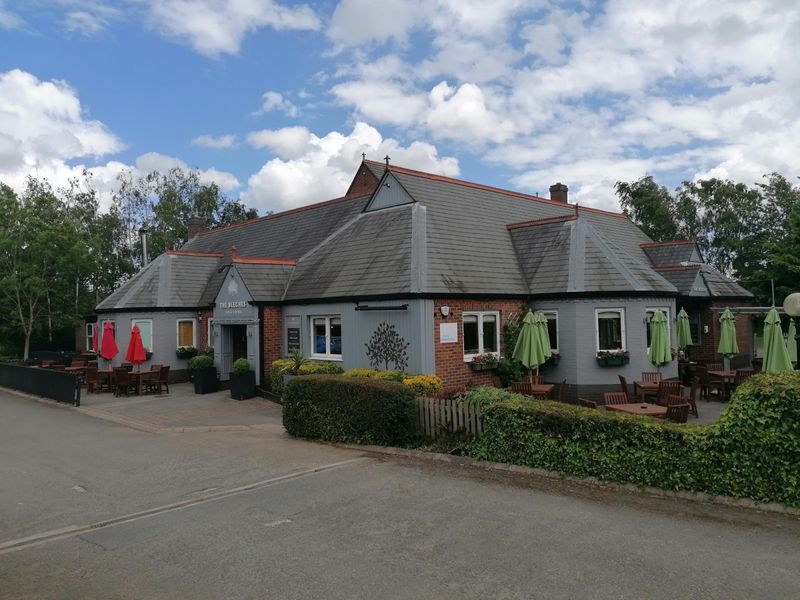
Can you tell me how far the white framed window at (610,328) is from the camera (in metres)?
16.3

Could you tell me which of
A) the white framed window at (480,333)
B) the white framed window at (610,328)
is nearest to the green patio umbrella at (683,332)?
the white framed window at (610,328)

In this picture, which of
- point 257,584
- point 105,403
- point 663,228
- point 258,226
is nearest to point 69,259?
point 258,226

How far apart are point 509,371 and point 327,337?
5694 millimetres

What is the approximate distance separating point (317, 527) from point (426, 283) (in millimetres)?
9267

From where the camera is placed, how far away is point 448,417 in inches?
424

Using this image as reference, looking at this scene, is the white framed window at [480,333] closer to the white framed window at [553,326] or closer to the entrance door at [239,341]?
the white framed window at [553,326]

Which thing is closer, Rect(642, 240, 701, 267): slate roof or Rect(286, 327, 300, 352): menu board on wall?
Rect(286, 327, 300, 352): menu board on wall

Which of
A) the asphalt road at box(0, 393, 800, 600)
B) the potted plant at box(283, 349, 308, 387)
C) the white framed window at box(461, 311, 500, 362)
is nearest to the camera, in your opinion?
the asphalt road at box(0, 393, 800, 600)

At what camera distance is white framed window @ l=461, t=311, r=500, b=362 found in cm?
1638

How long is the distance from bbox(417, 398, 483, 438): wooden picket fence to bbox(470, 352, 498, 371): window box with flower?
5.02 m

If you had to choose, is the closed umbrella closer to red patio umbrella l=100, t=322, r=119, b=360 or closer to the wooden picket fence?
the wooden picket fence

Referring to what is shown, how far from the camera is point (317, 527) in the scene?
7.05 meters

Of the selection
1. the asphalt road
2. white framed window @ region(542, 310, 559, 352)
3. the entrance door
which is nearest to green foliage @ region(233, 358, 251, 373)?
the entrance door

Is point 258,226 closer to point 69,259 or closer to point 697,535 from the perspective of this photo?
point 69,259
